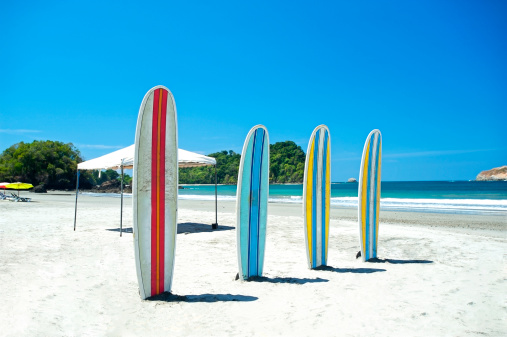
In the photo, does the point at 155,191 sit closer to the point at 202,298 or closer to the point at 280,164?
the point at 202,298

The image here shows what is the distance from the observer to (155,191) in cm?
371

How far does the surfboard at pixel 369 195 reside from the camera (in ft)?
18.1

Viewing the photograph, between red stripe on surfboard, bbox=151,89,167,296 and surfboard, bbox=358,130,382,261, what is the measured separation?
2.93m

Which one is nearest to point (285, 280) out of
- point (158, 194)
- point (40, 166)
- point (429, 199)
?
point (158, 194)

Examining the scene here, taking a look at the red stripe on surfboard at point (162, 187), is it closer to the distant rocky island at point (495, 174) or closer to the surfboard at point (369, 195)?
the surfboard at point (369, 195)

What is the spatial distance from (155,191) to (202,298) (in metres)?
1.14

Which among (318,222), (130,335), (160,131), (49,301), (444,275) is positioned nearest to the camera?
(130,335)

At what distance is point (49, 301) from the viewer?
11.3ft

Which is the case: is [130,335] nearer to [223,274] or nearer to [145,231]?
[145,231]

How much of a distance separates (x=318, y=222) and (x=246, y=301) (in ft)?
5.65

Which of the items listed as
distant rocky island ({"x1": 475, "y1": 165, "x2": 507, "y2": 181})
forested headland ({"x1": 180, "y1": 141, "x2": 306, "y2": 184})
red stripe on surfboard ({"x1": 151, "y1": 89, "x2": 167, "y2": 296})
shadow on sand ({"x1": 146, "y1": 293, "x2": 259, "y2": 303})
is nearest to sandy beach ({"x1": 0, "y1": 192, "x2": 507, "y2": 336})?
shadow on sand ({"x1": 146, "y1": 293, "x2": 259, "y2": 303})

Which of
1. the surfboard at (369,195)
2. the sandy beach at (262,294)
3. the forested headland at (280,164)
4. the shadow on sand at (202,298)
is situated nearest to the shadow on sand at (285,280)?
the sandy beach at (262,294)

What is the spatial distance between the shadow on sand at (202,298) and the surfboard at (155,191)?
0.24 ft

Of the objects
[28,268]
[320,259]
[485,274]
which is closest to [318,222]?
[320,259]
